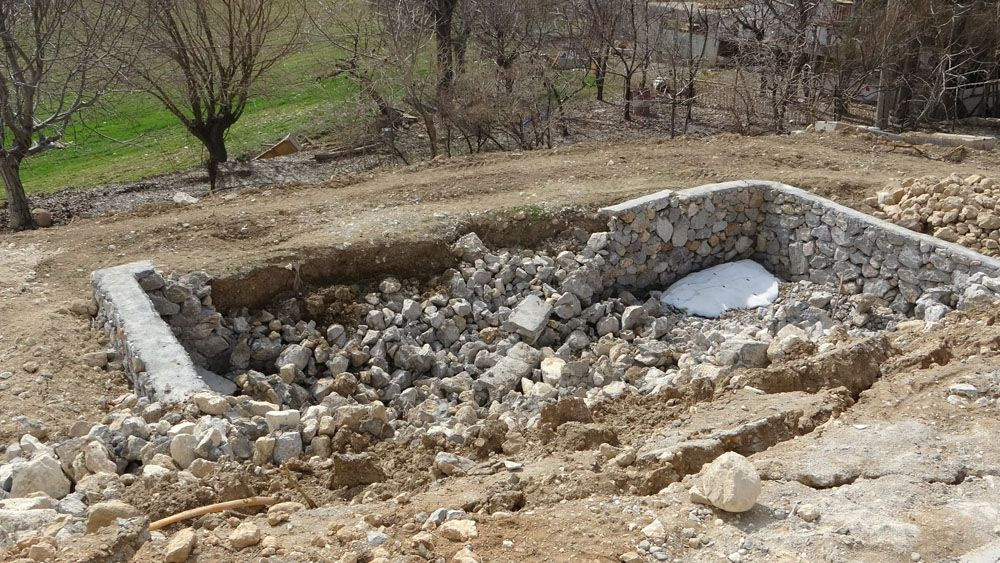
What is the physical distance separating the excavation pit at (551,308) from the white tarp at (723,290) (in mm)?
173

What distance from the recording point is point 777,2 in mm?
16359

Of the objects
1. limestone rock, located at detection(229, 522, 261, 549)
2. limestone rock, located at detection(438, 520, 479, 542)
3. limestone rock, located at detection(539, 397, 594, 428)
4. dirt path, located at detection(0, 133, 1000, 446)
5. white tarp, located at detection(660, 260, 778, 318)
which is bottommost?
white tarp, located at detection(660, 260, 778, 318)

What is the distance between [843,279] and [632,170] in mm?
2830

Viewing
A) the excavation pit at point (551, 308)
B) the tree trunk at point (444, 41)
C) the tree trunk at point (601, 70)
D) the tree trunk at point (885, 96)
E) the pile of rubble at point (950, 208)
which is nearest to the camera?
the excavation pit at point (551, 308)

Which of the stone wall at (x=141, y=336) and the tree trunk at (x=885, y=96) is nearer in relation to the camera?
the stone wall at (x=141, y=336)

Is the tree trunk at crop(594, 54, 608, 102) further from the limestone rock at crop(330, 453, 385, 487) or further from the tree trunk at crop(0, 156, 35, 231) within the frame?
the limestone rock at crop(330, 453, 385, 487)

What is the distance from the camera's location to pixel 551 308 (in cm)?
809

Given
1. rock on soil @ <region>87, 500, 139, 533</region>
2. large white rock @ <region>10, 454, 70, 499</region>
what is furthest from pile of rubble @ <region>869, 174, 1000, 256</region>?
large white rock @ <region>10, 454, 70, 499</region>

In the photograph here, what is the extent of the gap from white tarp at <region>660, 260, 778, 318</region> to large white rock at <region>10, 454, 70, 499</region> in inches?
241

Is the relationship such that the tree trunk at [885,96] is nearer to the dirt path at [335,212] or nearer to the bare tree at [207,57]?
the dirt path at [335,212]

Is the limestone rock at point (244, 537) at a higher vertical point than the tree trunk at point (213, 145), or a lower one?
lower

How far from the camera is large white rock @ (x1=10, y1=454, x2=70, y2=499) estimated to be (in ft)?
13.3

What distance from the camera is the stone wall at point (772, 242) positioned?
791cm

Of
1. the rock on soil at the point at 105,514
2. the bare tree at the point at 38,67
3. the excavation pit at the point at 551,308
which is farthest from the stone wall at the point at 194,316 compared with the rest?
the bare tree at the point at 38,67
